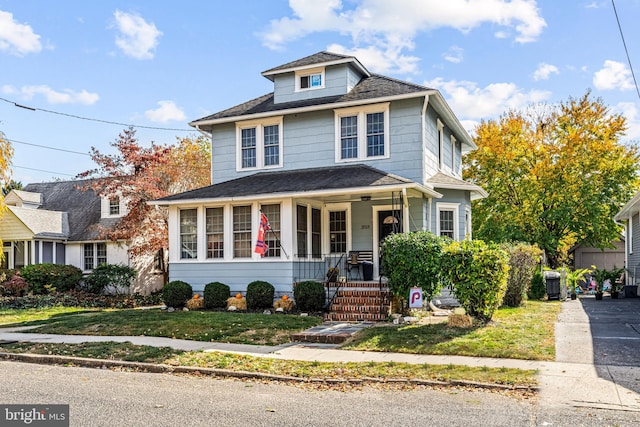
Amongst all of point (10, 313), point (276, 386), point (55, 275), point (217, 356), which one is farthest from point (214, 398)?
point (55, 275)

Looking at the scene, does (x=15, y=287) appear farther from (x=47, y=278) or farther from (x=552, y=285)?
(x=552, y=285)

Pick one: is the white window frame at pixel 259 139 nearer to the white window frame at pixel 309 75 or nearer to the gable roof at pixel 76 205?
the white window frame at pixel 309 75

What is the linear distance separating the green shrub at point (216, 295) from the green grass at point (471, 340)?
625 centimetres

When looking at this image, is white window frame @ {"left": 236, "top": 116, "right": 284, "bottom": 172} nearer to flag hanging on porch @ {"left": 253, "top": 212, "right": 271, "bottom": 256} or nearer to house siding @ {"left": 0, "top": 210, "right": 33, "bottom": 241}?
flag hanging on porch @ {"left": 253, "top": 212, "right": 271, "bottom": 256}

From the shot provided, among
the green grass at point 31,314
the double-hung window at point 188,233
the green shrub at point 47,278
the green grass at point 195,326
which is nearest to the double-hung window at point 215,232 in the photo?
the double-hung window at point 188,233

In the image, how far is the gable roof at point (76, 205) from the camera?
27828 mm

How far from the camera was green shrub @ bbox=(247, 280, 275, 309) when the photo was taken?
1650 cm

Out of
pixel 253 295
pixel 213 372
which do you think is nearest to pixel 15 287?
pixel 253 295

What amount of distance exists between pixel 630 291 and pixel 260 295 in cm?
1476

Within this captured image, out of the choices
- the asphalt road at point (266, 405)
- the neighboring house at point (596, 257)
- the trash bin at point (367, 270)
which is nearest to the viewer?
the asphalt road at point (266, 405)

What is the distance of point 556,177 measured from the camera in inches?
1088

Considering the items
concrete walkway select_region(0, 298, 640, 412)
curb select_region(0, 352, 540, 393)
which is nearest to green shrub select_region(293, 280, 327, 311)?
concrete walkway select_region(0, 298, 640, 412)

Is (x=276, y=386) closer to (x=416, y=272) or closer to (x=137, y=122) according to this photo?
(x=416, y=272)

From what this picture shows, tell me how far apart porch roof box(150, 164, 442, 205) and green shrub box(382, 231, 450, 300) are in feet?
6.92
